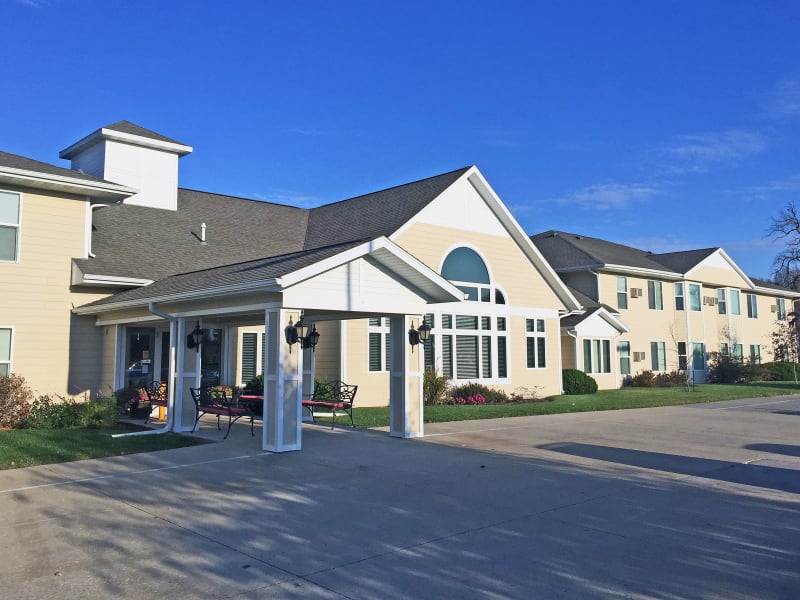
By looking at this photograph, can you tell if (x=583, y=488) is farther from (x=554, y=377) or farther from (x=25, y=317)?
(x=554, y=377)

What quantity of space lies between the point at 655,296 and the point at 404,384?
25.8 metres

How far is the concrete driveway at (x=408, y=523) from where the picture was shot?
523 cm

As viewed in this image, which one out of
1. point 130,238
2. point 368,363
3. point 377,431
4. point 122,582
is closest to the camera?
point 122,582

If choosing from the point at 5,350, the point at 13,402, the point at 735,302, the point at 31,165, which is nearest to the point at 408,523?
the point at 13,402

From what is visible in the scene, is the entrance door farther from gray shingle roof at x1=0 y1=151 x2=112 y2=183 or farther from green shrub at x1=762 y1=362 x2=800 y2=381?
green shrub at x1=762 y1=362 x2=800 y2=381

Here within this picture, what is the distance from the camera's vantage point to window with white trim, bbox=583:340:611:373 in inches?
1147

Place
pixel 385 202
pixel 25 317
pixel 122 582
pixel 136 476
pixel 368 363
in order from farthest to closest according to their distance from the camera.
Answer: pixel 385 202
pixel 368 363
pixel 25 317
pixel 136 476
pixel 122 582

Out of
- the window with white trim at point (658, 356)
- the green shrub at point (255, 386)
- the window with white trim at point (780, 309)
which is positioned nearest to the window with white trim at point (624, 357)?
the window with white trim at point (658, 356)

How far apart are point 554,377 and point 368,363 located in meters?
8.83

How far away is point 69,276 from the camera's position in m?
16.1

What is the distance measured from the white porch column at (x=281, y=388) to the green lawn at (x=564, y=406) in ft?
13.0

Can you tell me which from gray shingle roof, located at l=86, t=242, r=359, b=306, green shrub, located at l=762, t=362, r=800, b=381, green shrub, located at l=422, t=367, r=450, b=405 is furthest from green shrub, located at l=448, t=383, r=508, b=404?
green shrub, located at l=762, t=362, r=800, b=381

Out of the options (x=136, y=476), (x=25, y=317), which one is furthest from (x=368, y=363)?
(x=136, y=476)

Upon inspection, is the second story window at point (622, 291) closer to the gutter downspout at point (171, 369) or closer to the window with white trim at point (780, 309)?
the window with white trim at point (780, 309)
